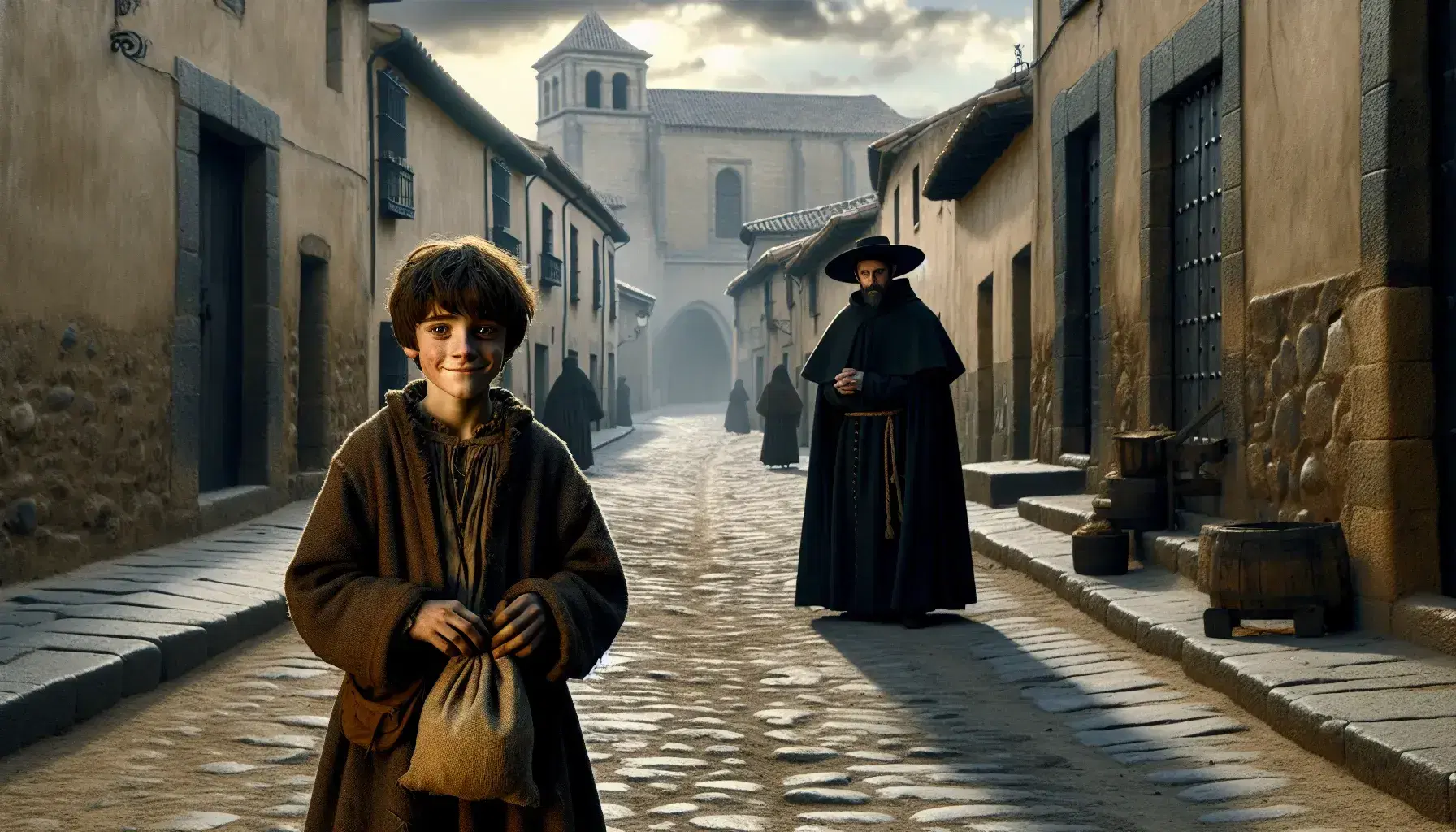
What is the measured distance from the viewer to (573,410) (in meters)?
20.3

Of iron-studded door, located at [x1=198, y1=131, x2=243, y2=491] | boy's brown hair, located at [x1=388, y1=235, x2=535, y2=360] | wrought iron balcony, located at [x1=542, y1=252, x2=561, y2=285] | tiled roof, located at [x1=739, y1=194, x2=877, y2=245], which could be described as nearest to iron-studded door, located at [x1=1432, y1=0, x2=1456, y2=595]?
boy's brown hair, located at [x1=388, y1=235, x2=535, y2=360]

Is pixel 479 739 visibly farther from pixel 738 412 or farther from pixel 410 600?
pixel 738 412

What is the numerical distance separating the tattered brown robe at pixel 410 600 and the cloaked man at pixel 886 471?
4956mm

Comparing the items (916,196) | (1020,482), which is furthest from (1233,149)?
(916,196)

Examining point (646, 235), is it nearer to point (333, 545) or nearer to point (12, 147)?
point (12, 147)

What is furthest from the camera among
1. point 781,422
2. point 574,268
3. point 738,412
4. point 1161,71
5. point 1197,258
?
point 738,412

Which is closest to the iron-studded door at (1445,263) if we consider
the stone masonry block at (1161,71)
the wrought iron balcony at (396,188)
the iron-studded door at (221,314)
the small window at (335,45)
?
Answer: the stone masonry block at (1161,71)

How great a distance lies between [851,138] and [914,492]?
57.4m

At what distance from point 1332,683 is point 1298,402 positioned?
2208mm

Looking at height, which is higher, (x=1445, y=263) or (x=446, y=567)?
(x=1445, y=263)

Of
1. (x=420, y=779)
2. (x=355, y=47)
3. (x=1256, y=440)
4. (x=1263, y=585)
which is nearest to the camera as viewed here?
(x=420, y=779)

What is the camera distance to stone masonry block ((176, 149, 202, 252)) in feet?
32.2

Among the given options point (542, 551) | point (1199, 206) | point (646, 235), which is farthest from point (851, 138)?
point (542, 551)

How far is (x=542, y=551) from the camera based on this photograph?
8.59 ft
